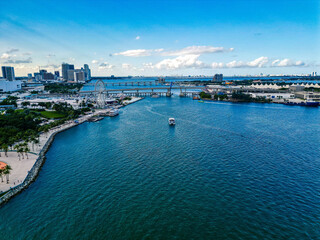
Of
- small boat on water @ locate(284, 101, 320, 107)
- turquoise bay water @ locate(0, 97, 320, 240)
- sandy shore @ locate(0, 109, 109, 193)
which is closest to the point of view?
turquoise bay water @ locate(0, 97, 320, 240)

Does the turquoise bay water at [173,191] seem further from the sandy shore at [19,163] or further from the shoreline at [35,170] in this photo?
the sandy shore at [19,163]

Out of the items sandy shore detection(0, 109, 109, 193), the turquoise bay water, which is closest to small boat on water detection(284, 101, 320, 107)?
the turquoise bay water

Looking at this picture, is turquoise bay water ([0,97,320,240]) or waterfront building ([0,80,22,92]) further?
waterfront building ([0,80,22,92])

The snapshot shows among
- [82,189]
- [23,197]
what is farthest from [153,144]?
[23,197]

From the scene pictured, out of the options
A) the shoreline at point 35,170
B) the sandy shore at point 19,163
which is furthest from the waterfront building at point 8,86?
the sandy shore at point 19,163

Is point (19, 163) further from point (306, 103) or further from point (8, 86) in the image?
point (8, 86)

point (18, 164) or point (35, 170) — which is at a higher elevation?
point (18, 164)

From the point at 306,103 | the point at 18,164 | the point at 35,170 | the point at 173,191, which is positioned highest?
the point at 306,103

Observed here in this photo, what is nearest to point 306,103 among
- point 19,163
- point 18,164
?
point 19,163

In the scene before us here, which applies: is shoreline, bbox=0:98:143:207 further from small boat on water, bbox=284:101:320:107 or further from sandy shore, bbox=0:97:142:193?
small boat on water, bbox=284:101:320:107

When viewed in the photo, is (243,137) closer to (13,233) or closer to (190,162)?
(190,162)
